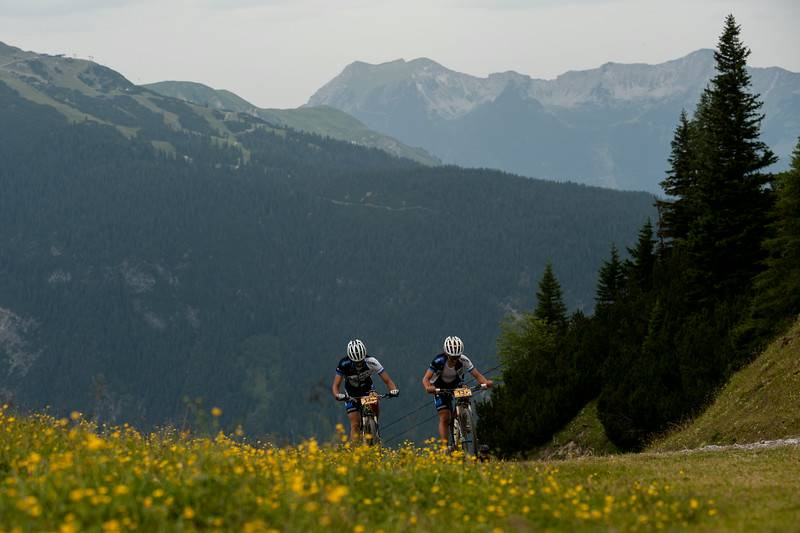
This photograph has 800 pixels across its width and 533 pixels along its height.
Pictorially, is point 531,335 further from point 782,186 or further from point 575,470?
point 575,470

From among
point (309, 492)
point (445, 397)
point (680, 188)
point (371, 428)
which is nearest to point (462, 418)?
point (445, 397)

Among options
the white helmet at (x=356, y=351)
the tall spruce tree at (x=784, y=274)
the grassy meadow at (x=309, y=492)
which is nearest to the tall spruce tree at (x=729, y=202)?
the tall spruce tree at (x=784, y=274)

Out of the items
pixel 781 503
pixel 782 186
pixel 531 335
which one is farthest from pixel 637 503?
pixel 531 335

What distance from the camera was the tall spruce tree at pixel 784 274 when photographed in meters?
34.5

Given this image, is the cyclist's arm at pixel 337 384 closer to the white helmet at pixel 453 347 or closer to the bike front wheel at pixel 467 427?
the white helmet at pixel 453 347

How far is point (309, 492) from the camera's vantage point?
8375 millimetres

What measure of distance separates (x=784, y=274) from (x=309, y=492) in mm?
31254

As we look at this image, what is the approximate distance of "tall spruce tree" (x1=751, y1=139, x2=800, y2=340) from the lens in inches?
1359

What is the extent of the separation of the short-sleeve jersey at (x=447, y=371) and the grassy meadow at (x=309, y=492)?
166 inches

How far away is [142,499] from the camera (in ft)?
27.7

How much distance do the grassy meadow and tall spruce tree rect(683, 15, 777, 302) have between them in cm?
3133

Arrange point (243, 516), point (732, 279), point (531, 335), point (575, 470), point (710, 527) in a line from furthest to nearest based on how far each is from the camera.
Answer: point (531, 335), point (732, 279), point (575, 470), point (710, 527), point (243, 516)

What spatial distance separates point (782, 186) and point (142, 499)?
37258 millimetres

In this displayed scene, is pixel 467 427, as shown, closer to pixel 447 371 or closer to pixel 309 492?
pixel 447 371
